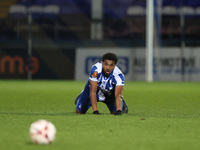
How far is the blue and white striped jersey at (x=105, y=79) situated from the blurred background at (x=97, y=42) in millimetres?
16050

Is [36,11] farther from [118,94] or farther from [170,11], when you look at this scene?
[118,94]

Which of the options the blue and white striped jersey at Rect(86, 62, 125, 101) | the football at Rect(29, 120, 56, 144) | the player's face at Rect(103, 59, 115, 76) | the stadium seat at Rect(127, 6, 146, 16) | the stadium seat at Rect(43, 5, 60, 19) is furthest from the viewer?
the stadium seat at Rect(43, 5, 60, 19)

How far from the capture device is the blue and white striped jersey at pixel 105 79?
25.4 feet

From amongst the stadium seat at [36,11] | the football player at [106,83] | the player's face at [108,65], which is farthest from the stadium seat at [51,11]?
the player's face at [108,65]

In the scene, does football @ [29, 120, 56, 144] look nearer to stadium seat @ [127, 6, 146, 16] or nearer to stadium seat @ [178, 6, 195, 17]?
stadium seat @ [178, 6, 195, 17]

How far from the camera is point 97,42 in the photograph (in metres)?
24.8

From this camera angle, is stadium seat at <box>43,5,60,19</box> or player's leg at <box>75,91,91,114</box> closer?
player's leg at <box>75,91,91,114</box>

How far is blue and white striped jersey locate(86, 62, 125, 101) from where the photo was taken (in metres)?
7.75

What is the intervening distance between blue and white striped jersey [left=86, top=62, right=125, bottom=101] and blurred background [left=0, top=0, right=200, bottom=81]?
1605 centimetres

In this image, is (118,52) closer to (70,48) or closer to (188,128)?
(70,48)

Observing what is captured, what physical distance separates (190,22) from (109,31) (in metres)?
4.08

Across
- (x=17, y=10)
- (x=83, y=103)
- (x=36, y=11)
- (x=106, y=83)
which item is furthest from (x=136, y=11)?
(x=106, y=83)

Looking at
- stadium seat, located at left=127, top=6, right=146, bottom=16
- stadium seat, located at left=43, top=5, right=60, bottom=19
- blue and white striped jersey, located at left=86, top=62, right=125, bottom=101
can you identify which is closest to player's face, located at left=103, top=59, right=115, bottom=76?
blue and white striped jersey, located at left=86, top=62, right=125, bottom=101

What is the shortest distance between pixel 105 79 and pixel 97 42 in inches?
669
